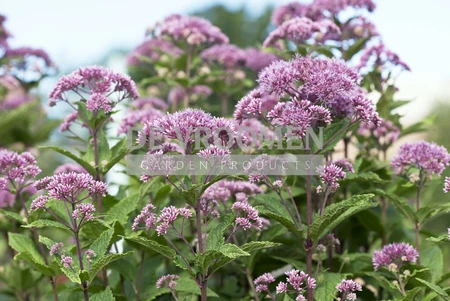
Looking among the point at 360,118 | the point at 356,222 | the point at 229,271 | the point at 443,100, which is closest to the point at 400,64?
the point at 356,222

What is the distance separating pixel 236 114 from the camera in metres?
3.47

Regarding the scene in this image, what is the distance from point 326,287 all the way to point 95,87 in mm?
2167

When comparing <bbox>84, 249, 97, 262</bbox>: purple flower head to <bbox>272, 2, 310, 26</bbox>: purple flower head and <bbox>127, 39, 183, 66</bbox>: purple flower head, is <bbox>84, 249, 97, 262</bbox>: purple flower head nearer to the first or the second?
<bbox>272, 2, 310, 26</bbox>: purple flower head

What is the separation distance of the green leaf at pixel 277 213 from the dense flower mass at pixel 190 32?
2.68m

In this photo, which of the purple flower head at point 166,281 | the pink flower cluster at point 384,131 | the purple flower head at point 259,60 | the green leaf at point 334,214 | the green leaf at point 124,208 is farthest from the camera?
the purple flower head at point 259,60

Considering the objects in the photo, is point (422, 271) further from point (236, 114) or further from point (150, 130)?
point (150, 130)

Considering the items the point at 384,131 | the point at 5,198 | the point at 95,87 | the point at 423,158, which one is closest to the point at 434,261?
the point at 423,158

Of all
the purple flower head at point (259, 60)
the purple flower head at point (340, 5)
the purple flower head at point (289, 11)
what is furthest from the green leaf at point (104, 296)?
the purple flower head at point (289, 11)

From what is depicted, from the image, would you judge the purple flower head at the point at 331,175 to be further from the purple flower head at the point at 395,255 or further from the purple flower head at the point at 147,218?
the purple flower head at the point at 147,218

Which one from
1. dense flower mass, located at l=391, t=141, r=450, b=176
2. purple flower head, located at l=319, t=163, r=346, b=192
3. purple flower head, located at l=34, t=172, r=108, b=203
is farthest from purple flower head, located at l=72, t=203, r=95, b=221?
dense flower mass, located at l=391, t=141, r=450, b=176

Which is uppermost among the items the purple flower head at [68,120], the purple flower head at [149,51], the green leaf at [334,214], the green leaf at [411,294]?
the purple flower head at [149,51]

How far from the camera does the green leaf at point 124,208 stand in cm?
393

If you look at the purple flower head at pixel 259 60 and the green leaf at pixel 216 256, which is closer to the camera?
the green leaf at pixel 216 256

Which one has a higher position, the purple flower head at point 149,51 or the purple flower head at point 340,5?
the purple flower head at point 149,51
